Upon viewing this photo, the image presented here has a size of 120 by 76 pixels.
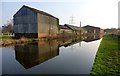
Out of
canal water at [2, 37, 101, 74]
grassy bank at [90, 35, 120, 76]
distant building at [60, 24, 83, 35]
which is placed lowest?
canal water at [2, 37, 101, 74]

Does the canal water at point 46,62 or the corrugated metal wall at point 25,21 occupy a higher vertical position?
the corrugated metal wall at point 25,21

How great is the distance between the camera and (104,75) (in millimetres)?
6793

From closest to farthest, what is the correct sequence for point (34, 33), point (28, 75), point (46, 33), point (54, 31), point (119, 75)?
point (119, 75)
point (28, 75)
point (34, 33)
point (46, 33)
point (54, 31)

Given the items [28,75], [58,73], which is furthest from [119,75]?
[28,75]

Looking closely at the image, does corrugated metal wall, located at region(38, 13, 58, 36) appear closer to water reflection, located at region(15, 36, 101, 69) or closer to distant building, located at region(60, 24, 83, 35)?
distant building, located at region(60, 24, 83, 35)

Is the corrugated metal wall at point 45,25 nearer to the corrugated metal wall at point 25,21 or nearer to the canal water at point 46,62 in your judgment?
the corrugated metal wall at point 25,21

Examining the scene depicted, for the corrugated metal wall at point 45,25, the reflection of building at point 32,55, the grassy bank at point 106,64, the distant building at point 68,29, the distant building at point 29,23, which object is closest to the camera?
the grassy bank at point 106,64

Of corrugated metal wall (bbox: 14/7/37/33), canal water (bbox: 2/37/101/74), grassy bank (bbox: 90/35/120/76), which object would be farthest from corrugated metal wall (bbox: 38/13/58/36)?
grassy bank (bbox: 90/35/120/76)

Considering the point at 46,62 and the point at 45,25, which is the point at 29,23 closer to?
the point at 45,25

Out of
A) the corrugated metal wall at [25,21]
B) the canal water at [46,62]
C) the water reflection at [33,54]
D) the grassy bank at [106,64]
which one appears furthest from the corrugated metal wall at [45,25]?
the grassy bank at [106,64]

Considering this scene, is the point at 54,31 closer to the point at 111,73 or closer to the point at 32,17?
the point at 32,17

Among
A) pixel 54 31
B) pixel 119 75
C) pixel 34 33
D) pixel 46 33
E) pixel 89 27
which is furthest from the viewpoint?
pixel 89 27

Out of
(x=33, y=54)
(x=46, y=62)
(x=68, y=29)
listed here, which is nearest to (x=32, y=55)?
(x=33, y=54)

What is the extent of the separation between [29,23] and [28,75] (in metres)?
27.9
